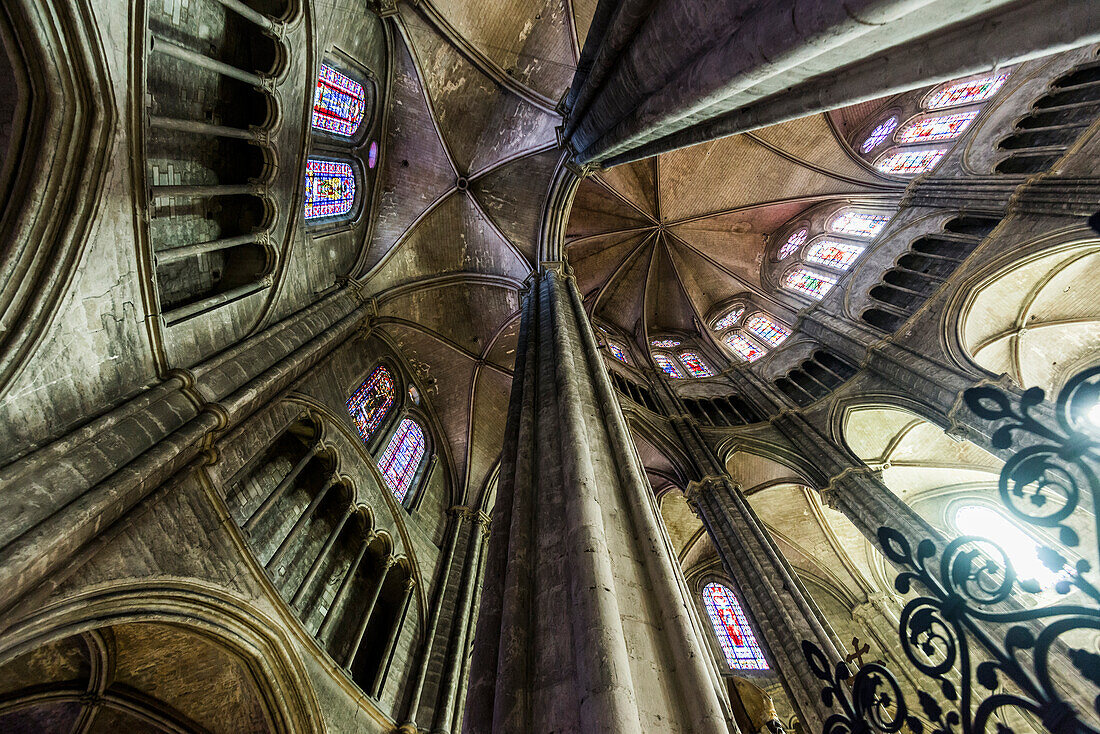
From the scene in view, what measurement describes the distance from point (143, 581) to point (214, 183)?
16.1ft

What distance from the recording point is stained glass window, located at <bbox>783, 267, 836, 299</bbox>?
43.8 feet

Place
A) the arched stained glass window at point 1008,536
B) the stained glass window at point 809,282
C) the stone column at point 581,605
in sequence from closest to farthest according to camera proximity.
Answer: the stone column at point 581,605 < the arched stained glass window at point 1008,536 < the stained glass window at point 809,282

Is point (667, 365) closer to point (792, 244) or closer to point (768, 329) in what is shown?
point (768, 329)

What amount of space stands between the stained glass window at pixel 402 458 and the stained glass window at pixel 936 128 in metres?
14.5

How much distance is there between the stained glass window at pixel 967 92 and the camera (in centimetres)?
1111

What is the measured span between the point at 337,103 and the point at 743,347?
495 inches

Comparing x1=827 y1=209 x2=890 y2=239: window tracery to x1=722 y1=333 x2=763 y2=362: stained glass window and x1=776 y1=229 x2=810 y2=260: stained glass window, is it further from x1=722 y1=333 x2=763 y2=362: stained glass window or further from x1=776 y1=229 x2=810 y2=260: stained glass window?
x1=722 y1=333 x2=763 y2=362: stained glass window

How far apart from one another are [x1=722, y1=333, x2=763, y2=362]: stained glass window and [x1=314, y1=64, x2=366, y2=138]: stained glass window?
11568 mm

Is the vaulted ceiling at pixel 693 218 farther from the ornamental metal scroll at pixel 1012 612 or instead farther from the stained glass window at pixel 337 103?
the ornamental metal scroll at pixel 1012 612

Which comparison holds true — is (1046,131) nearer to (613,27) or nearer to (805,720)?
(613,27)

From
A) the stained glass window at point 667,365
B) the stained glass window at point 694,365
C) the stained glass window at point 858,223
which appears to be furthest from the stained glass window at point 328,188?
the stained glass window at point 858,223

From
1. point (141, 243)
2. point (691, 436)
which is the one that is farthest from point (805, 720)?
point (141, 243)

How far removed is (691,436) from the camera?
10.8m

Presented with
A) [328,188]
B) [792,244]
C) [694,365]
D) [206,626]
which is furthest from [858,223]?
[206,626]
